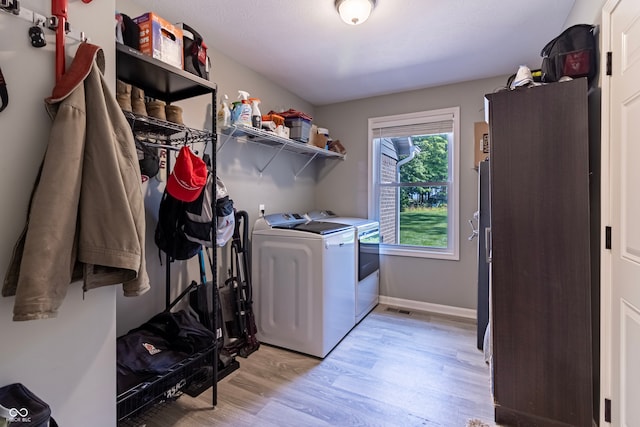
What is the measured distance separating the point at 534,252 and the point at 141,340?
7.03 ft

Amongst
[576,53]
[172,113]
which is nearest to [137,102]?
[172,113]

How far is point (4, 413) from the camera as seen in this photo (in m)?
0.75

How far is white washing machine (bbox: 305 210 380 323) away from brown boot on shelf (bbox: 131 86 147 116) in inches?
75.4

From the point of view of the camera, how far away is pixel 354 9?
1757mm

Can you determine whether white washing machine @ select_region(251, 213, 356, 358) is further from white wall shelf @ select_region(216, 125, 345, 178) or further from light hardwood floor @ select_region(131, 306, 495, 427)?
white wall shelf @ select_region(216, 125, 345, 178)

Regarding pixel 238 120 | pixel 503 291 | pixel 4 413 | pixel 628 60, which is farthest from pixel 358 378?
pixel 628 60

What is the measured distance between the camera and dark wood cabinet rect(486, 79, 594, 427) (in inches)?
57.3

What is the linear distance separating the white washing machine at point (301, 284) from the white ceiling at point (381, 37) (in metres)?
1.41

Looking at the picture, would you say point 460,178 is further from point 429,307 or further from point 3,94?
point 3,94

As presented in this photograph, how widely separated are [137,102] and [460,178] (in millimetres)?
2860

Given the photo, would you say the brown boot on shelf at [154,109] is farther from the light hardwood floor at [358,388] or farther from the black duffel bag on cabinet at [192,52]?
the light hardwood floor at [358,388]

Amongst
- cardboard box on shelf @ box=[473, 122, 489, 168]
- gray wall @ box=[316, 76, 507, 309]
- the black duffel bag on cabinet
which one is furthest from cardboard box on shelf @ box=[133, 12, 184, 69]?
cardboard box on shelf @ box=[473, 122, 489, 168]

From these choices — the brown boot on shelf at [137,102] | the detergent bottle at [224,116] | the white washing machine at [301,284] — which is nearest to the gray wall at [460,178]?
the white washing machine at [301,284]

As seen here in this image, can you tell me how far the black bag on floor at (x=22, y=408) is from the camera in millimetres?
769
